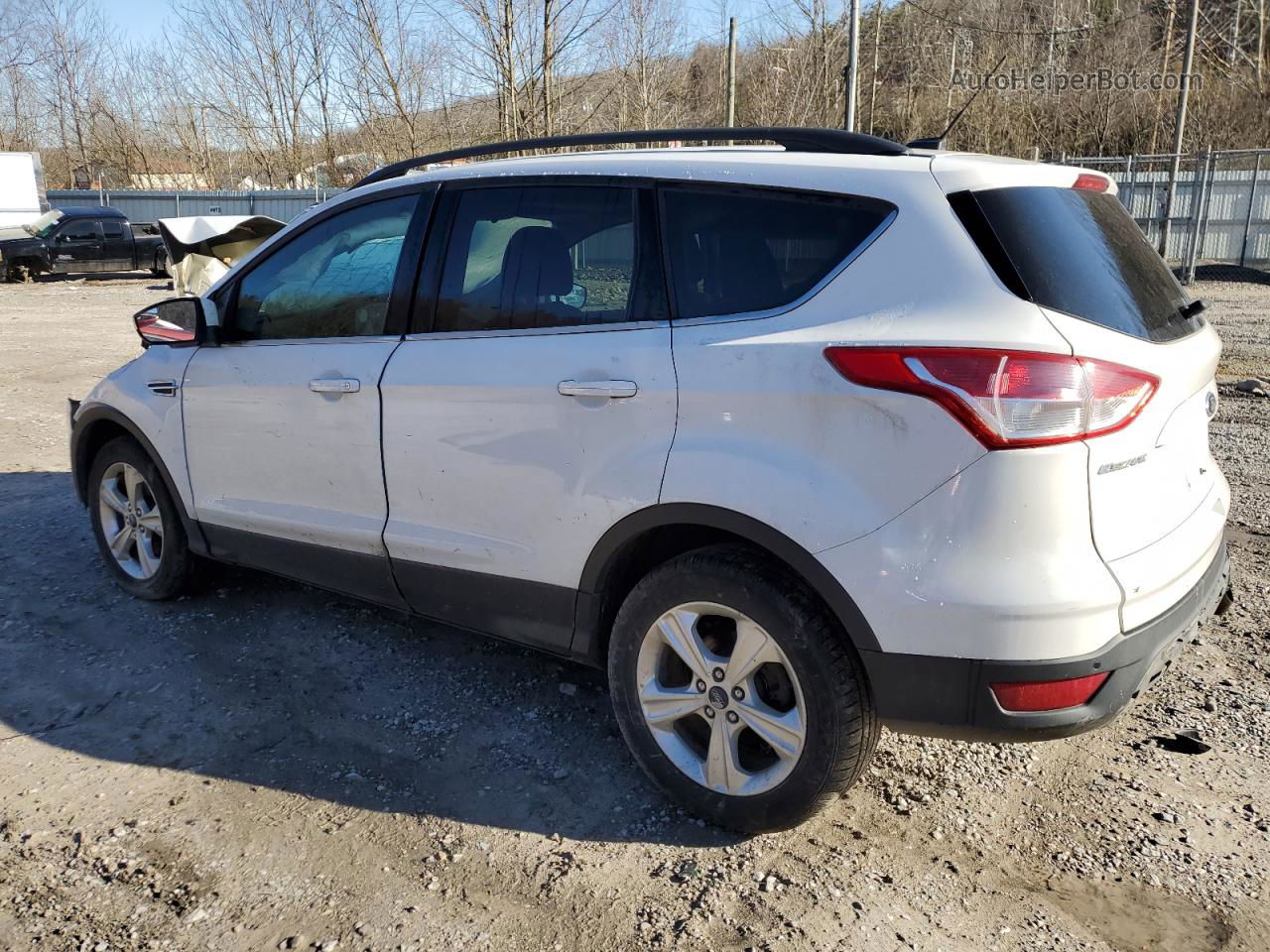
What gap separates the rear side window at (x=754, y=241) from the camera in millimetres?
2707

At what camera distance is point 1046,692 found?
249cm

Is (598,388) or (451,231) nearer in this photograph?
(598,388)

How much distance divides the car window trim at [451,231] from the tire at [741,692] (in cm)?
78

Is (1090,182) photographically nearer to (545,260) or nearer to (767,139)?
(767,139)

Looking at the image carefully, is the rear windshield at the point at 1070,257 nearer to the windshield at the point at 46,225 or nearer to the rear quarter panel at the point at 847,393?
the rear quarter panel at the point at 847,393

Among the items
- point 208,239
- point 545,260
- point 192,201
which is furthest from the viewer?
point 192,201

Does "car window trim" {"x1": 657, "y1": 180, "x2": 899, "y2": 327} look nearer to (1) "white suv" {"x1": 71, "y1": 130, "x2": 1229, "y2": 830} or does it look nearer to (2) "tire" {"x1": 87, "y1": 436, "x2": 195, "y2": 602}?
(1) "white suv" {"x1": 71, "y1": 130, "x2": 1229, "y2": 830}

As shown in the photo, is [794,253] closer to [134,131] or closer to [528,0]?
[528,0]

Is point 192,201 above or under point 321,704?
above

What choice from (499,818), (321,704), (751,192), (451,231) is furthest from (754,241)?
(321,704)

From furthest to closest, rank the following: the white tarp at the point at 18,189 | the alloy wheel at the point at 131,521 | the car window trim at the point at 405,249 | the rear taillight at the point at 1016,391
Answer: the white tarp at the point at 18,189 → the alloy wheel at the point at 131,521 → the car window trim at the point at 405,249 → the rear taillight at the point at 1016,391

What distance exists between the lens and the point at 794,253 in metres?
2.77

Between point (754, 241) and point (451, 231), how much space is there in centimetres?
119

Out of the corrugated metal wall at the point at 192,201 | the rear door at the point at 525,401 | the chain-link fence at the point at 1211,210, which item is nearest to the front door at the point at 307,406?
the rear door at the point at 525,401
